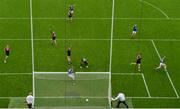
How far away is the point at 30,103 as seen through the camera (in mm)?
18938

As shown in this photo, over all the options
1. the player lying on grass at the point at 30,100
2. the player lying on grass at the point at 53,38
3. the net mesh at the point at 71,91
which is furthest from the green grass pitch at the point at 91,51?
the player lying on grass at the point at 30,100

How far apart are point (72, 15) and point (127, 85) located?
8990 mm

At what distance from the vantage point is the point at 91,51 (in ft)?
85.4

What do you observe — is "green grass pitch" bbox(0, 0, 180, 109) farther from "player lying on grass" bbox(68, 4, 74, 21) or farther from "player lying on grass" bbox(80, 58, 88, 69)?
"player lying on grass" bbox(68, 4, 74, 21)

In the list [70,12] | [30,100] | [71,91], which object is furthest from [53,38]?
[30,100]

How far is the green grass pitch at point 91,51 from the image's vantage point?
66.5 ft

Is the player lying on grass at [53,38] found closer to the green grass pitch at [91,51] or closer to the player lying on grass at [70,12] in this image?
the green grass pitch at [91,51]

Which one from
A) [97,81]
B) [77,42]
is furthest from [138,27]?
[97,81]

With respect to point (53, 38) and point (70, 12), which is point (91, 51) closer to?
point (53, 38)

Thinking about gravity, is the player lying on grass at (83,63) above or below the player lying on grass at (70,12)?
below

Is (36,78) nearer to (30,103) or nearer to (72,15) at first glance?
(30,103)

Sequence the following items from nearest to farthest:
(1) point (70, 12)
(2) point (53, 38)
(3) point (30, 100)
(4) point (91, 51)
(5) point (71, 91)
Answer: (3) point (30, 100) < (5) point (71, 91) < (4) point (91, 51) < (2) point (53, 38) < (1) point (70, 12)

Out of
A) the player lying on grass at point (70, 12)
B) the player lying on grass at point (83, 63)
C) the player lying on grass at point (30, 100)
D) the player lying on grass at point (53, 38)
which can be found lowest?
the player lying on grass at point (30, 100)

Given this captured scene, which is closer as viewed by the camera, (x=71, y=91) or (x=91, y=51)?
(x=71, y=91)
